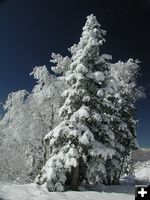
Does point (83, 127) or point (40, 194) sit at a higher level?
point (83, 127)

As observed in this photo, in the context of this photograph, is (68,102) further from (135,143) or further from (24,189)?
(135,143)

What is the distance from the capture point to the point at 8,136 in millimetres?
33656

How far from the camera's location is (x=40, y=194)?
1877 cm

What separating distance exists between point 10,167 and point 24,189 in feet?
53.6

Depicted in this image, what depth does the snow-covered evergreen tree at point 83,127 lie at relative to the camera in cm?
2075

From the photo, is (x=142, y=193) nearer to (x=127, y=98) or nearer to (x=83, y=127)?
(x=83, y=127)

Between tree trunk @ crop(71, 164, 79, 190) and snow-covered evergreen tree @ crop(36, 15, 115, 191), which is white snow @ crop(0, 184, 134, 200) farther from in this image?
tree trunk @ crop(71, 164, 79, 190)

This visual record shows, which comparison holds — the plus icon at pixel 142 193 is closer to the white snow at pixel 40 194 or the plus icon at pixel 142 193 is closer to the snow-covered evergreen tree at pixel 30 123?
the white snow at pixel 40 194

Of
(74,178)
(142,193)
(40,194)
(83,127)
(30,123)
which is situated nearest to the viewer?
(142,193)

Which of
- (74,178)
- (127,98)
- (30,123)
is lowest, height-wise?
(74,178)

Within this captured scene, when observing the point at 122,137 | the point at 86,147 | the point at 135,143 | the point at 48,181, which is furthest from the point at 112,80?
the point at 135,143

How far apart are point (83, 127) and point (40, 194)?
513cm

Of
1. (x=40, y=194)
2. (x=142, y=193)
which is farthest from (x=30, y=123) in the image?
(x=142, y=193)

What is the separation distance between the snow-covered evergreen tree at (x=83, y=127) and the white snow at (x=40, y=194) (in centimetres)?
88
